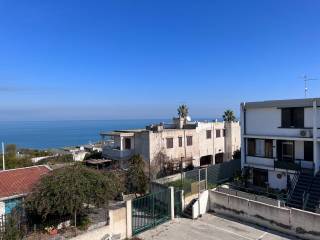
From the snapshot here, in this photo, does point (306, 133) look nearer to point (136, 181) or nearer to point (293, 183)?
point (293, 183)

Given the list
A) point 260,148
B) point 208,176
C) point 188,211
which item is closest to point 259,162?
point 260,148

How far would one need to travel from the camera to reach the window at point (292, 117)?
22234mm

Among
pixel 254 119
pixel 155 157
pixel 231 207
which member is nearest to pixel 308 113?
pixel 254 119

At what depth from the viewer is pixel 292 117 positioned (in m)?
22.7

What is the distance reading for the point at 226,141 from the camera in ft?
134

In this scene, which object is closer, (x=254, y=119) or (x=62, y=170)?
(x=62, y=170)

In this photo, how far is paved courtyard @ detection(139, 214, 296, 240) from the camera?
1545cm

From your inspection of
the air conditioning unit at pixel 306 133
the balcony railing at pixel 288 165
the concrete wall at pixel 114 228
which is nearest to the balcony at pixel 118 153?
the balcony railing at pixel 288 165

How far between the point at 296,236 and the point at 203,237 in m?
5.00

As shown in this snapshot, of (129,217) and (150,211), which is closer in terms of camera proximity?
(129,217)

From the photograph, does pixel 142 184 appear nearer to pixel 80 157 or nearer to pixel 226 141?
pixel 226 141

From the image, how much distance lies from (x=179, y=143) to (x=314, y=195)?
17.3 m

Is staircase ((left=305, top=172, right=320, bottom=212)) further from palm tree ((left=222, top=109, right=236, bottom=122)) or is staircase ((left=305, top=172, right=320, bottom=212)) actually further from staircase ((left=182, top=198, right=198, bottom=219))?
palm tree ((left=222, top=109, right=236, bottom=122))

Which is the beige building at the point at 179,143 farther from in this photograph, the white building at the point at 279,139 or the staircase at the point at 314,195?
the staircase at the point at 314,195
